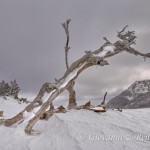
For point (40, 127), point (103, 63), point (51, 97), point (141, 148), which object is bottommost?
point (141, 148)

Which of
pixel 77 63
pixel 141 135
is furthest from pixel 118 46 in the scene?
pixel 141 135

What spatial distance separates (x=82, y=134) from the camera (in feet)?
15.8

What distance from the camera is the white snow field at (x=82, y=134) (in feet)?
14.2

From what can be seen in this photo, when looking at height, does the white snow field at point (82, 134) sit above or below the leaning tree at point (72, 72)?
below

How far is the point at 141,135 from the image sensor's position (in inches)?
194

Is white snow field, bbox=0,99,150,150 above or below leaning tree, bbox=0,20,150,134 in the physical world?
below

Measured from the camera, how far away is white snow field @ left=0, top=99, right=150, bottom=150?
4328 mm

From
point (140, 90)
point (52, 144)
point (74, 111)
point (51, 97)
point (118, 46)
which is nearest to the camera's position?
point (52, 144)

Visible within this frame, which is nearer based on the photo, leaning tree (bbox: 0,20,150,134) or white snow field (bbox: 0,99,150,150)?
white snow field (bbox: 0,99,150,150)

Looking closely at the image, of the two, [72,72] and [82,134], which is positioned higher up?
[72,72]

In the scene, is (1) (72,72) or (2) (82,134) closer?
(2) (82,134)

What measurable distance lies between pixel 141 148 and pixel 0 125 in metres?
3.60

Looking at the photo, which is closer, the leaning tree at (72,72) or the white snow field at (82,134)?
the white snow field at (82,134)

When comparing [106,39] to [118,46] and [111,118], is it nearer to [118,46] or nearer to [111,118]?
[118,46]
